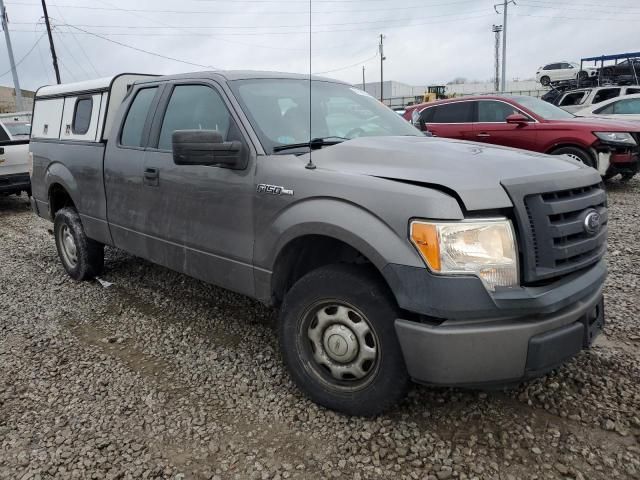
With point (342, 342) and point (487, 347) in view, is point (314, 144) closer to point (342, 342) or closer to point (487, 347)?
point (342, 342)

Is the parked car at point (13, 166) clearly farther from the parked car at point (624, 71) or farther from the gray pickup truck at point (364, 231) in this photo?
the parked car at point (624, 71)

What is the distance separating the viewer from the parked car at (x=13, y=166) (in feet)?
29.9

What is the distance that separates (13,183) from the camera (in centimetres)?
920

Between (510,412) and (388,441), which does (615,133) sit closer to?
(510,412)

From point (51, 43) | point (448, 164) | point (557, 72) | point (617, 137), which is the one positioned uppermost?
point (51, 43)

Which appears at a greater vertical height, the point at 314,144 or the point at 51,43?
the point at 51,43

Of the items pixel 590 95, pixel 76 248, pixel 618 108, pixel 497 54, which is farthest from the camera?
pixel 497 54

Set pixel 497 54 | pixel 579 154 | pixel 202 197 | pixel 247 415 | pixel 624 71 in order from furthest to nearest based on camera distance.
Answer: pixel 497 54
pixel 624 71
pixel 579 154
pixel 202 197
pixel 247 415

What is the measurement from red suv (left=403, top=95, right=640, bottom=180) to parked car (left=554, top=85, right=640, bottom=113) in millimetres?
4874

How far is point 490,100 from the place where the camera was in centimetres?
966

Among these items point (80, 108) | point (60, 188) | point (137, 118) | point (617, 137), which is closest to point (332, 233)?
point (137, 118)

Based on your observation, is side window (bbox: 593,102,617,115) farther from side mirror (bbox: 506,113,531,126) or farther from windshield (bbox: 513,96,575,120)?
side mirror (bbox: 506,113,531,126)

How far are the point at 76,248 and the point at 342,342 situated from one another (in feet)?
11.6

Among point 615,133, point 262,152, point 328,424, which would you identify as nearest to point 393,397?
point 328,424
